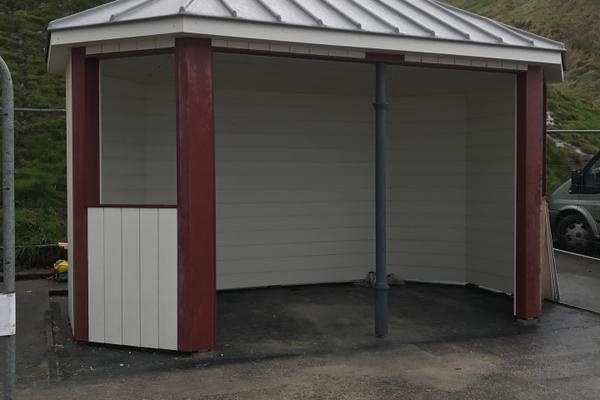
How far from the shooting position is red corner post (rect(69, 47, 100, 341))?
243 inches

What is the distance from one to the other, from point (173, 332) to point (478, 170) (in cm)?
489

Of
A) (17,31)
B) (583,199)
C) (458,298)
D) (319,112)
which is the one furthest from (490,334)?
(17,31)

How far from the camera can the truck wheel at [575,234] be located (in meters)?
12.4

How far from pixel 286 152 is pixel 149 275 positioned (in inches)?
152

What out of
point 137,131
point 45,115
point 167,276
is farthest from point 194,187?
point 45,115

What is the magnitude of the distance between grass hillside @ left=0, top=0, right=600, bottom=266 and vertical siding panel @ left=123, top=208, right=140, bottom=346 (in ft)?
17.5

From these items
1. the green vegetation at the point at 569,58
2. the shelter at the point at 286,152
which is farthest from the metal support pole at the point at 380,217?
the green vegetation at the point at 569,58

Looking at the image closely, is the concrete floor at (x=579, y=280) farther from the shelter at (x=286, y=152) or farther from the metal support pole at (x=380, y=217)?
the metal support pole at (x=380, y=217)

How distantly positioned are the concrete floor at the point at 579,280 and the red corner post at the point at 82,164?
19.3 feet

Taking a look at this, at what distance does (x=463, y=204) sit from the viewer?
9.31 meters

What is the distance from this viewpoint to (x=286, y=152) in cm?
938

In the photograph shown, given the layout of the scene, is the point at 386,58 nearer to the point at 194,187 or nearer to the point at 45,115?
the point at 194,187

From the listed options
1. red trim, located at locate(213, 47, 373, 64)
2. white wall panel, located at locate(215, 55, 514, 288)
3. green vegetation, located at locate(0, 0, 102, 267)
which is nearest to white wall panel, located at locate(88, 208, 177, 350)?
red trim, located at locate(213, 47, 373, 64)

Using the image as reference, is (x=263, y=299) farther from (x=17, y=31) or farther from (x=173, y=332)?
(x=17, y=31)
